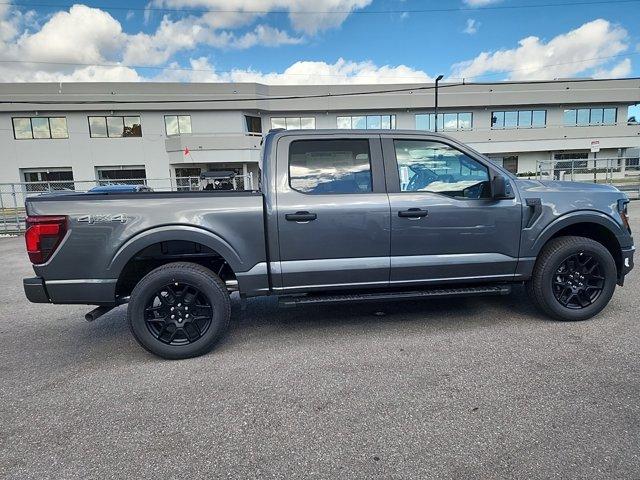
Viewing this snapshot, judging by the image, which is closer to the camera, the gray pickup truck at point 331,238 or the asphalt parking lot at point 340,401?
the asphalt parking lot at point 340,401

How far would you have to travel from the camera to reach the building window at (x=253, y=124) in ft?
99.1

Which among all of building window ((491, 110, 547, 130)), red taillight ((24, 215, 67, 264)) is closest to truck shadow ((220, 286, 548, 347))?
red taillight ((24, 215, 67, 264))

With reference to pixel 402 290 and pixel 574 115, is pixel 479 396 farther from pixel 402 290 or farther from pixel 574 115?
pixel 574 115

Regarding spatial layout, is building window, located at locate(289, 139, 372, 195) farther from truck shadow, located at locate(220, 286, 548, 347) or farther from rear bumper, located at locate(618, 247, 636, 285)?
rear bumper, located at locate(618, 247, 636, 285)

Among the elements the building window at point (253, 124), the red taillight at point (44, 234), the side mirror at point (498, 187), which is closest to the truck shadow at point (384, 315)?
the side mirror at point (498, 187)

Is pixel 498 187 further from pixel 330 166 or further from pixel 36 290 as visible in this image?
pixel 36 290

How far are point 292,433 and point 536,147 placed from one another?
125ft

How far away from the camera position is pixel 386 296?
3791mm

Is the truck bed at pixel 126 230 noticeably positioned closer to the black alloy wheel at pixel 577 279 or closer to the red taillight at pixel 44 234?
the red taillight at pixel 44 234

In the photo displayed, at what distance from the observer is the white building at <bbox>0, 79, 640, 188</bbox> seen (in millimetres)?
27859

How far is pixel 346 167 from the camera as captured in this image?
3.77 meters

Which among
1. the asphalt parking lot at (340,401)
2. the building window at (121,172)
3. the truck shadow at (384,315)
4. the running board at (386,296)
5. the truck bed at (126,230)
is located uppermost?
the building window at (121,172)

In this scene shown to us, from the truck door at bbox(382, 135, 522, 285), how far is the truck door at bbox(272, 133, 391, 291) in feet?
0.50

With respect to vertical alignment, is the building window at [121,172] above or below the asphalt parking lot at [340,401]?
above
